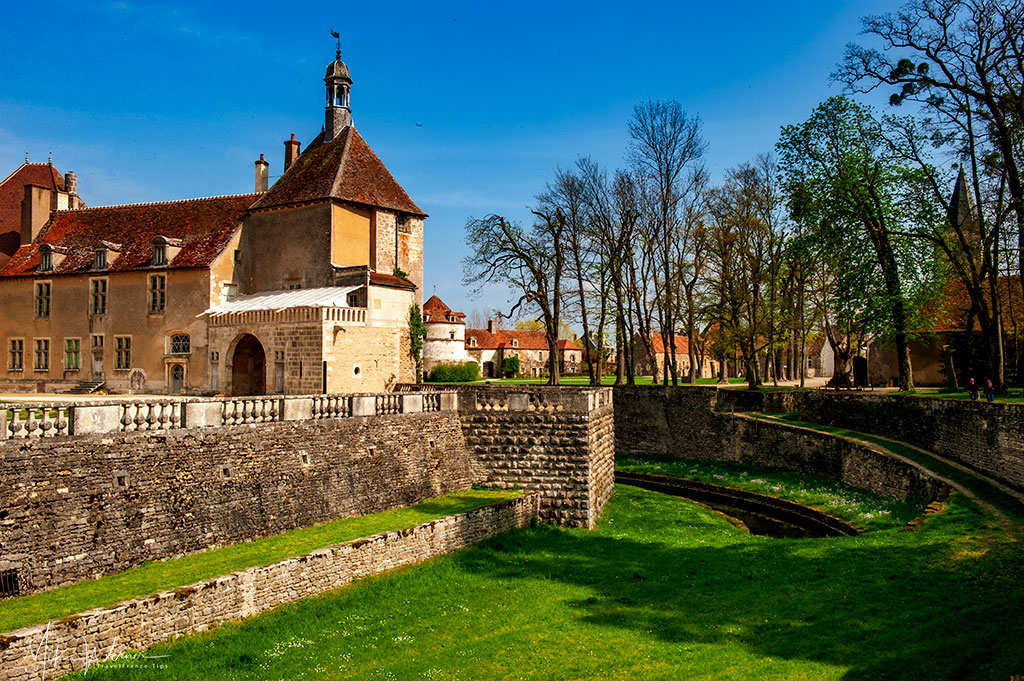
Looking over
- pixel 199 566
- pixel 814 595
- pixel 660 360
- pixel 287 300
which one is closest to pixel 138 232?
pixel 287 300

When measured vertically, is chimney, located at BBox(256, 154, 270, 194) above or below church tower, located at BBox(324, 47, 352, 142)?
below

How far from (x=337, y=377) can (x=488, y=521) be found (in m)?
12.6

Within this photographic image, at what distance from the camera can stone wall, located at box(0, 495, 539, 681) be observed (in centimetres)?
898

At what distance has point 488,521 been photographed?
56.3 ft

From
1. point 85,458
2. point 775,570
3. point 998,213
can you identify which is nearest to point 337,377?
point 85,458

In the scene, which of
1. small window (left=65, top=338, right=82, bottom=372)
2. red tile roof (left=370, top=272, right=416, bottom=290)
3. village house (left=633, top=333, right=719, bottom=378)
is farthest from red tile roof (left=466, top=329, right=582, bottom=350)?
small window (left=65, top=338, right=82, bottom=372)

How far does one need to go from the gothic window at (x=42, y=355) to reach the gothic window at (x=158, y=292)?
6566 millimetres

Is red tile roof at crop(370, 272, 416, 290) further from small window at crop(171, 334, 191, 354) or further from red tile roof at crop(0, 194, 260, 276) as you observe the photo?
small window at crop(171, 334, 191, 354)

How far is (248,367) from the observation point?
1252 inches

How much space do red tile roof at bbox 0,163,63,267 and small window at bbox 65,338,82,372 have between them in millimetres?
6317

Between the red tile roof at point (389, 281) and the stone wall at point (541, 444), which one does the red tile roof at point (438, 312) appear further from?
the stone wall at point (541, 444)

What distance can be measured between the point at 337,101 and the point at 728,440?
81.3 feet

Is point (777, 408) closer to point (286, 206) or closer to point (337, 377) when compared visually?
point (337, 377)

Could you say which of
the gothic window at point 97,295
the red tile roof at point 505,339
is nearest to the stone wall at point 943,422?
the gothic window at point 97,295
